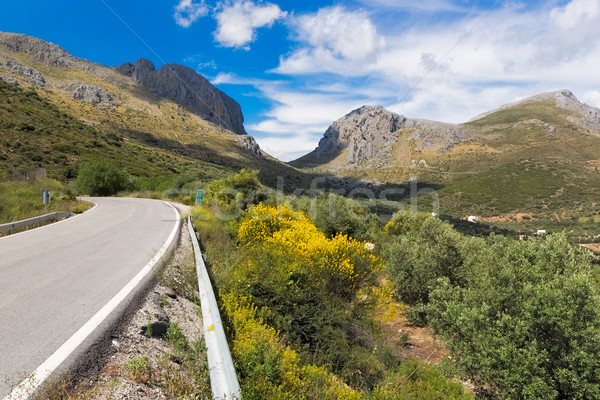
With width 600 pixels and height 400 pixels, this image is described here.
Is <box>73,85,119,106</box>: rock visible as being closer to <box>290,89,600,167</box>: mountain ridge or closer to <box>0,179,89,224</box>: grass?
<box>290,89,600,167</box>: mountain ridge

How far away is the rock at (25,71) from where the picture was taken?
11187cm

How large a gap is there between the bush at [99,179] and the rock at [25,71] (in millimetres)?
113523

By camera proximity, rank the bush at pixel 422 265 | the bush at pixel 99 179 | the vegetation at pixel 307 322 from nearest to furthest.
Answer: the vegetation at pixel 307 322, the bush at pixel 422 265, the bush at pixel 99 179

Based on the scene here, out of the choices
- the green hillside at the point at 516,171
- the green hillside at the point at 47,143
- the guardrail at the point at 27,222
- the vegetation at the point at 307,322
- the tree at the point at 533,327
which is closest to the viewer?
the vegetation at the point at 307,322

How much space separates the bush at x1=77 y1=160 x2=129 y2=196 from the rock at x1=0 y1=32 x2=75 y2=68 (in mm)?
Result: 154317

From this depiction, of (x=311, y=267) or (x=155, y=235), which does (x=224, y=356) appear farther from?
(x=155, y=235)

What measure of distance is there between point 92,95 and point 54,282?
147 m

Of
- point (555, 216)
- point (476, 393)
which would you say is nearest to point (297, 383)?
point (476, 393)

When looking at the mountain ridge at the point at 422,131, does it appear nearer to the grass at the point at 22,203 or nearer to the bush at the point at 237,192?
the bush at the point at 237,192

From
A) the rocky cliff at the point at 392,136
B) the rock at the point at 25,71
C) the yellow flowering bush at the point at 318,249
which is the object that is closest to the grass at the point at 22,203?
the yellow flowering bush at the point at 318,249

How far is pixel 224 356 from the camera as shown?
251 centimetres

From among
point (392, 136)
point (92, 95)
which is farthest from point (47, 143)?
point (392, 136)

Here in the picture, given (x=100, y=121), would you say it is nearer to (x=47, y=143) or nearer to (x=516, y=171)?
(x=47, y=143)

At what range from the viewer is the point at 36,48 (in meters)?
143
